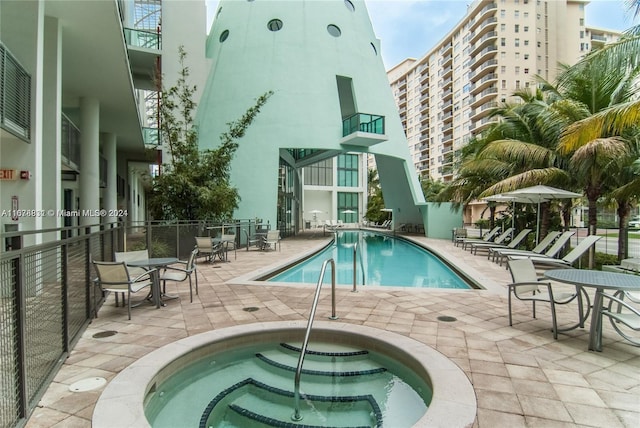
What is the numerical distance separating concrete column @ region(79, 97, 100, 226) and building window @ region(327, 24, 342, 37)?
45.8 ft

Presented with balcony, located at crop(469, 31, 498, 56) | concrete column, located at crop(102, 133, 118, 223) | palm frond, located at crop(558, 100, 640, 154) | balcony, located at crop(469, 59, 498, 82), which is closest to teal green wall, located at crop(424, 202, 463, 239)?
Answer: palm frond, located at crop(558, 100, 640, 154)

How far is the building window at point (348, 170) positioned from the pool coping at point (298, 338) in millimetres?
44170

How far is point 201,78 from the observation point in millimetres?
20531

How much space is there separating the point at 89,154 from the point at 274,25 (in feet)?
44.4

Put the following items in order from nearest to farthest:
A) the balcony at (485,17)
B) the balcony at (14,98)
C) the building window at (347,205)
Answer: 1. the balcony at (14,98)
2. the building window at (347,205)
3. the balcony at (485,17)

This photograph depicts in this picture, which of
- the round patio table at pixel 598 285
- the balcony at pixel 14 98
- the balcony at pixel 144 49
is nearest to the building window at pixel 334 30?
the balcony at pixel 144 49

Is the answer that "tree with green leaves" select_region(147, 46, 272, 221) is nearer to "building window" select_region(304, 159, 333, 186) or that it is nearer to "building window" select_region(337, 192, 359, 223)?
"building window" select_region(304, 159, 333, 186)

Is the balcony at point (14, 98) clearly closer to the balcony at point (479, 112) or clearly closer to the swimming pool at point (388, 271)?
the swimming pool at point (388, 271)

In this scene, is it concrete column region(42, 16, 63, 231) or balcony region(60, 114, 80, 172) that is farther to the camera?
balcony region(60, 114, 80, 172)

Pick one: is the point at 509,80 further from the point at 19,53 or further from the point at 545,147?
the point at 19,53

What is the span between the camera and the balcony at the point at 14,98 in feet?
18.8

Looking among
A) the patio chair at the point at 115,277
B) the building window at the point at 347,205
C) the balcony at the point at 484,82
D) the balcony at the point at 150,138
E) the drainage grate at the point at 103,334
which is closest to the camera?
the drainage grate at the point at 103,334

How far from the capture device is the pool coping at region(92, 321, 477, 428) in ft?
8.31

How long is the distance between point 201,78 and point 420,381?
20755 mm
